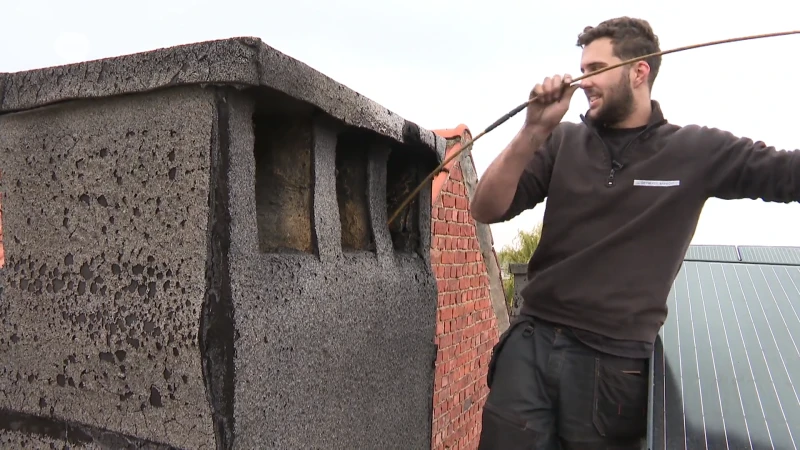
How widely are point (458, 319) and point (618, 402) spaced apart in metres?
2.50

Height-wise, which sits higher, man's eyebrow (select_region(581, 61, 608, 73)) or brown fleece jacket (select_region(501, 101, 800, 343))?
man's eyebrow (select_region(581, 61, 608, 73))

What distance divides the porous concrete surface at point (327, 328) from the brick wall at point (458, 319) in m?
1.69

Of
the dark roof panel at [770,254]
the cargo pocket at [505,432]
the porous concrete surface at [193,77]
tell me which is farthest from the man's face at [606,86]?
the dark roof panel at [770,254]

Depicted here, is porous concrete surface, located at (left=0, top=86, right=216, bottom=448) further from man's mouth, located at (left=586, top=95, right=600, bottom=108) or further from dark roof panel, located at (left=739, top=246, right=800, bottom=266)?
dark roof panel, located at (left=739, top=246, right=800, bottom=266)

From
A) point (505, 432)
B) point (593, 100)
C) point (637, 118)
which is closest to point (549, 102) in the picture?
point (593, 100)

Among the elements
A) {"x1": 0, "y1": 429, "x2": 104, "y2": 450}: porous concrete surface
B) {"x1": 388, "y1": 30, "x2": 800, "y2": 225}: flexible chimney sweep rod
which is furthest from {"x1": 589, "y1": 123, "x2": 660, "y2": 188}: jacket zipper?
{"x1": 0, "y1": 429, "x2": 104, "y2": 450}: porous concrete surface

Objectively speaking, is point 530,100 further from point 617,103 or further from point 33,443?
point 33,443

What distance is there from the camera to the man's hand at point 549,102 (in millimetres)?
1804

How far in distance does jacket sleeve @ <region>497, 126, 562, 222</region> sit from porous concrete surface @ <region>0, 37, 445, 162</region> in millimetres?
606

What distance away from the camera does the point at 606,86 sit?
2064 mm

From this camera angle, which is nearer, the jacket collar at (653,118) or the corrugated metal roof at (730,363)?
the corrugated metal roof at (730,363)

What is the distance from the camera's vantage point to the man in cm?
194

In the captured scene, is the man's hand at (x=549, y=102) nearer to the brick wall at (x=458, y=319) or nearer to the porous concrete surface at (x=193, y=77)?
the porous concrete surface at (x=193, y=77)

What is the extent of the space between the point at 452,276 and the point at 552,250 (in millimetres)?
2220
